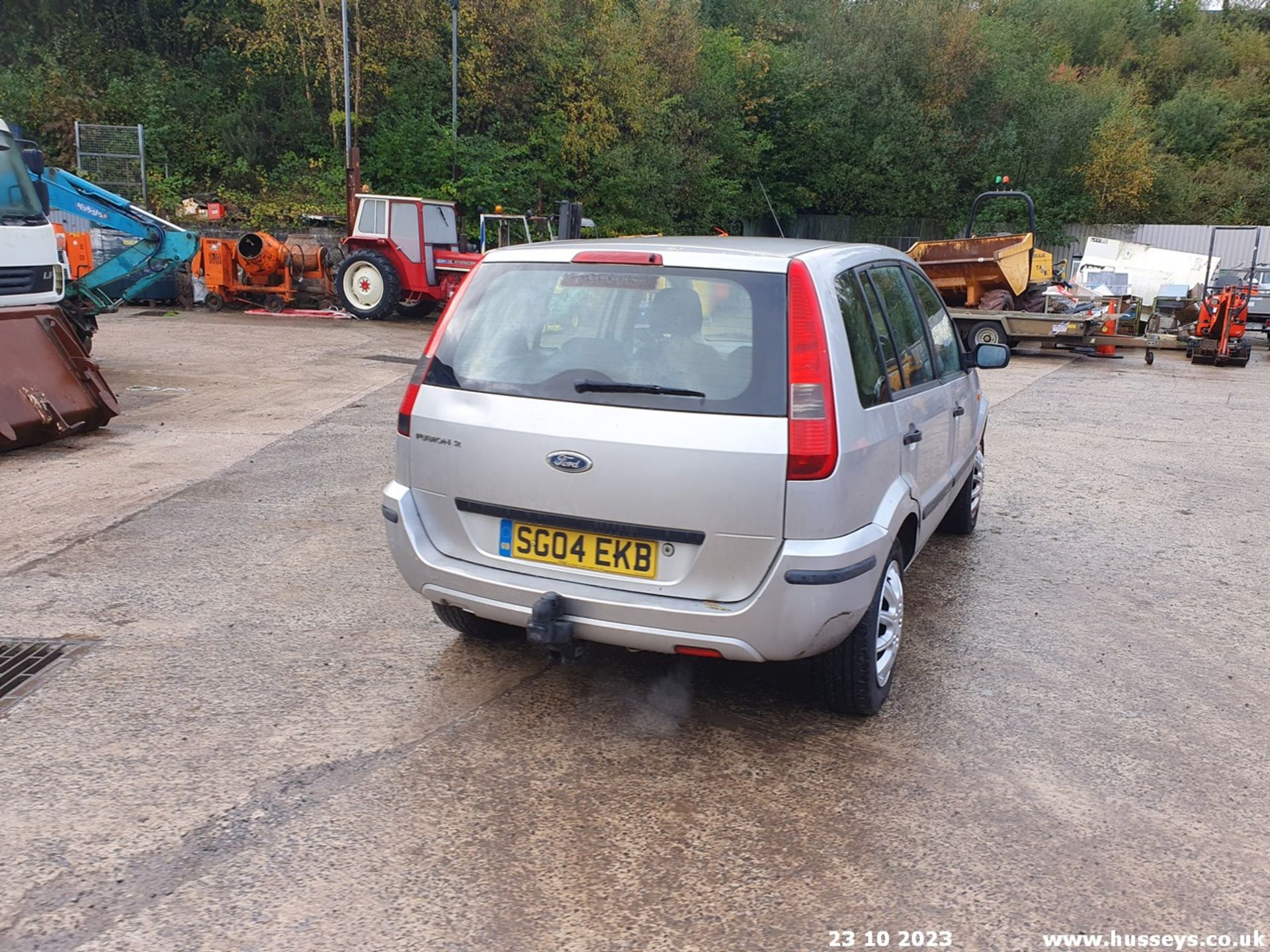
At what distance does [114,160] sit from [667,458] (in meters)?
24.3

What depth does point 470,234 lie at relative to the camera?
2498cm

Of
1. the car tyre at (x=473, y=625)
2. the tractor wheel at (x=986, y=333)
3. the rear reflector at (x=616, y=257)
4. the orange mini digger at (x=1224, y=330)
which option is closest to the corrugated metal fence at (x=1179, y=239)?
the orange mini digger at (x=1224, y=330)

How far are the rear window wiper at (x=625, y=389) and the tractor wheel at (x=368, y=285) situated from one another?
1599cm

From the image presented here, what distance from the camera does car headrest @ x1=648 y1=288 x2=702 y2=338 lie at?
3461mm

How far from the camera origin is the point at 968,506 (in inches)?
243

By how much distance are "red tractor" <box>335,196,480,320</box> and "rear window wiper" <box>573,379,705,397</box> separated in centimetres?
1544

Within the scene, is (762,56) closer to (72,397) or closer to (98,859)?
Answer: (72,397)

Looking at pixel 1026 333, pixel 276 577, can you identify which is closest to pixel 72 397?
pixel 276 577

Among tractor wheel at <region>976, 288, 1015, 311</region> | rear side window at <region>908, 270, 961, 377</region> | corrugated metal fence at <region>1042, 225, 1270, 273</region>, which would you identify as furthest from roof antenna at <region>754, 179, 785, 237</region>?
rear side window at <region>908, 270, 961, 377</region>

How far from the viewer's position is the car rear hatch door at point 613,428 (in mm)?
3268

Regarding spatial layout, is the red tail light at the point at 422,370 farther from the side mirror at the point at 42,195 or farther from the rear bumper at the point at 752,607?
the side mirror at the point at 42,195

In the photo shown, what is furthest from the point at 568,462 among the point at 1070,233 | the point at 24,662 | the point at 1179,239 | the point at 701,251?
the point at 1070,233

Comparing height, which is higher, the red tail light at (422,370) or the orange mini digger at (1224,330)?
the red tail light at (422,370)

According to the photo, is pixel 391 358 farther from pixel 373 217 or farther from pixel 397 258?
pixel 373 217
